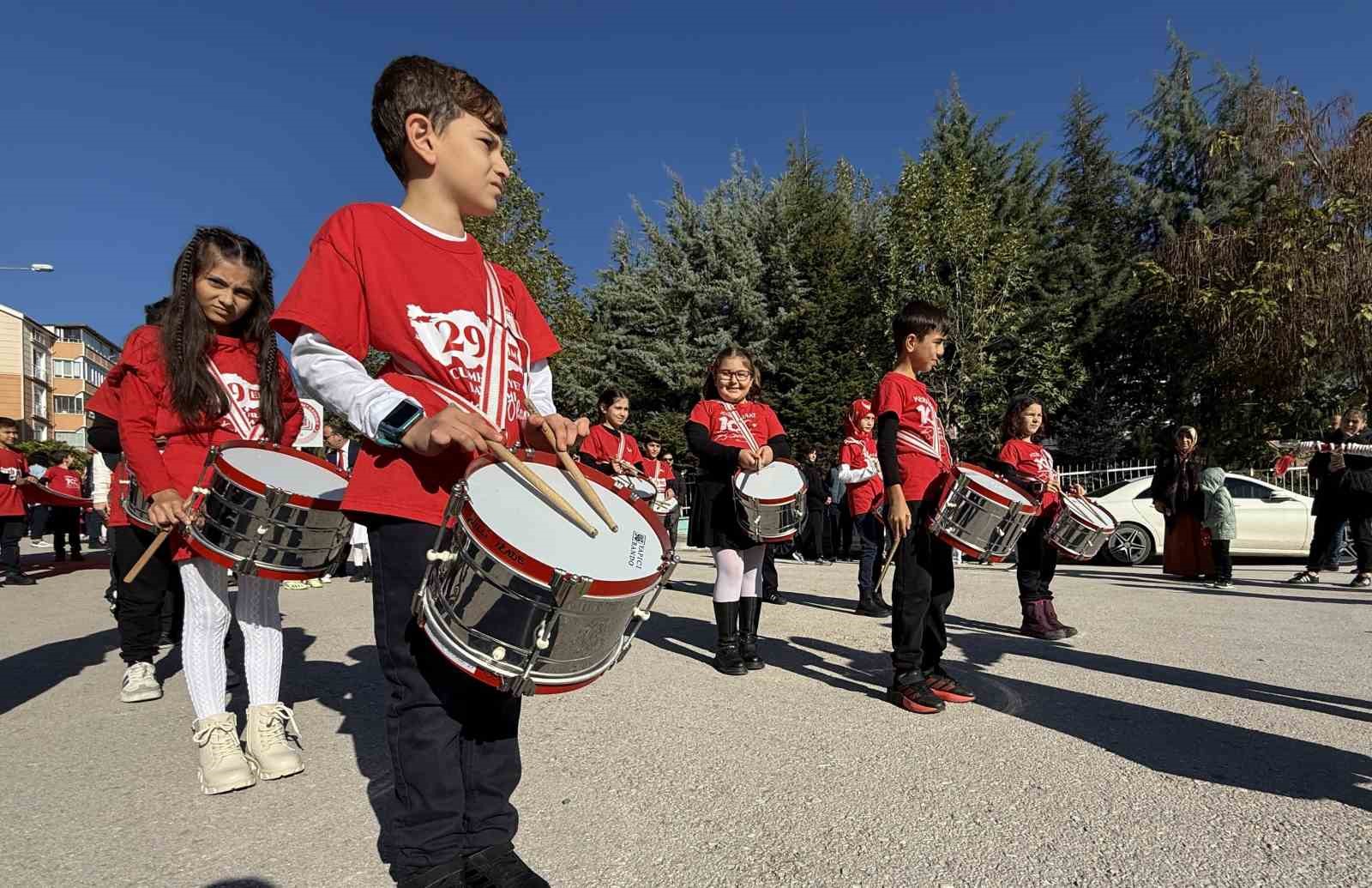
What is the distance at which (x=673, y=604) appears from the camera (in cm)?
786

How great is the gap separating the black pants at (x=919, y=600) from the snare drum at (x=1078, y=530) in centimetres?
211

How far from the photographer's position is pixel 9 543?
10.6 metres

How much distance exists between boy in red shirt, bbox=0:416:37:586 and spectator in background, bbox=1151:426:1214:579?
13.6 metres

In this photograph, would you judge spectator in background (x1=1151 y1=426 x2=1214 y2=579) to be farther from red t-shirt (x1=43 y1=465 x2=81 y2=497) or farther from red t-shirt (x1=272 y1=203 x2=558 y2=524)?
red t-shirt (x1=43 y1=465 x2=81 y2=497)

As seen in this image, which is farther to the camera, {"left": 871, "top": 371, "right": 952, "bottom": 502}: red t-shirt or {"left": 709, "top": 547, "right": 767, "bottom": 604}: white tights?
{"left": 709, "top": 547, "right": 767, "bottom": 604}: white tights

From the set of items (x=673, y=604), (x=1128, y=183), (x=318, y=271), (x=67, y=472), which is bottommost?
(x=673, y=604)

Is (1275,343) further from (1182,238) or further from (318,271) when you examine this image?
(318,271)

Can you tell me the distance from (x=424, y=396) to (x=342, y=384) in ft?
0.63

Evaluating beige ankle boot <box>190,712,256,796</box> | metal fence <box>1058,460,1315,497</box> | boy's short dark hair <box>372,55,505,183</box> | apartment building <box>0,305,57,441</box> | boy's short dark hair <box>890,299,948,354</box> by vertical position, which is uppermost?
apartment building <box>0,305,57,441</box>

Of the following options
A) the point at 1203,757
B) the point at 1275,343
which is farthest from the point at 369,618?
the point at 1275,343

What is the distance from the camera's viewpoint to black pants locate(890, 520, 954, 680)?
4113 mm

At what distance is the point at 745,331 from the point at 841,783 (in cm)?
2275

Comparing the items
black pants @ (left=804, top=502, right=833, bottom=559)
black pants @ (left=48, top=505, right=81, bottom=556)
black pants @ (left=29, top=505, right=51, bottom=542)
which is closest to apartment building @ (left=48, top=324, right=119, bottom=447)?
black pants @ (left=29, top=505, right=51, bottom=542)

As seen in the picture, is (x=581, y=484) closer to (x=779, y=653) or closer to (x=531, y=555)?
(x=531, y=555)
